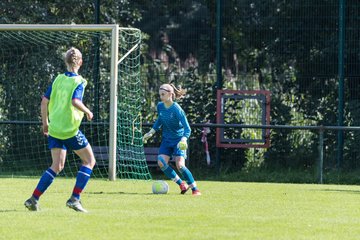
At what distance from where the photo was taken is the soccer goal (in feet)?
62.5

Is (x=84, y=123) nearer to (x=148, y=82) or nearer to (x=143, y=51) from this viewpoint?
(x=148, y=82)

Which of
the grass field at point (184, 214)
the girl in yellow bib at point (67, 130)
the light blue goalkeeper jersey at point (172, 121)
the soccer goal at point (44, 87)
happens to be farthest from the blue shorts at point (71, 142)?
the soccer goal at point (44, 87)

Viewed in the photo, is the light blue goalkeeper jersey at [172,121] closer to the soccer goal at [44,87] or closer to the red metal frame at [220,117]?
the soccer goal at [44,87]

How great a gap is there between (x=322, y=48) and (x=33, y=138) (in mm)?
5892

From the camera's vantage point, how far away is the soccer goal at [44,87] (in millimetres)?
19041

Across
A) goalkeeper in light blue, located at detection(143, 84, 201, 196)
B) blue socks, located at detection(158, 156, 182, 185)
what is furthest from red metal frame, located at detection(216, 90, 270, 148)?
blue socks, located at detection(158, 156, 182, 185)

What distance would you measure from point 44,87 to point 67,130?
9405 mm

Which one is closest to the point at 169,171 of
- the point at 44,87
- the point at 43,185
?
the point at 43,185

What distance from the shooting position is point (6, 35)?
1991 centimetres

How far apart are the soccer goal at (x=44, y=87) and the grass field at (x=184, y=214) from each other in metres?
3.38

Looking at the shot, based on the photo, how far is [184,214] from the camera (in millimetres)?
11125

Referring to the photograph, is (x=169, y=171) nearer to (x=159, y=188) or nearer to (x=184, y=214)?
(x=159, y=188)

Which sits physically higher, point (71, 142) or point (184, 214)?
point (71, 142)

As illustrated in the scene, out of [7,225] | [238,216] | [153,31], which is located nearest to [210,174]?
[153,31]
